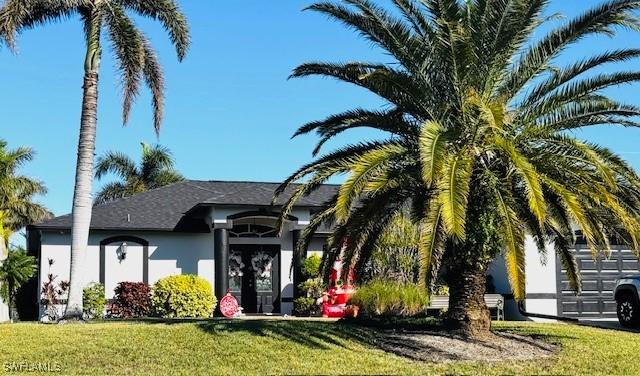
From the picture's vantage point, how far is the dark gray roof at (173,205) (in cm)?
2439

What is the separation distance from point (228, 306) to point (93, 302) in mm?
3901

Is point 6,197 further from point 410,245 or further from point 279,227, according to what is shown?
point 279,227

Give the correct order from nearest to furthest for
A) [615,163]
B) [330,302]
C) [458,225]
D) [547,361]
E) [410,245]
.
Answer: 1. [458,225]
2. [547,361]
3. [615,163]
4. [410,245]
5. [330,302]

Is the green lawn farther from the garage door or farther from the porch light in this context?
the porch light

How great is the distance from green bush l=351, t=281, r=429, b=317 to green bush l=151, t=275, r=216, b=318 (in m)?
6.73

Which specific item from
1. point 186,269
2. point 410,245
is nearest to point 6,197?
point 186,269

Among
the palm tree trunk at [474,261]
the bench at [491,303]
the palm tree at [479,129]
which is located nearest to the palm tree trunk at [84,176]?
the palm tree at [479,129]

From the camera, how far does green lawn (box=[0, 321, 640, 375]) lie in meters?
11.5

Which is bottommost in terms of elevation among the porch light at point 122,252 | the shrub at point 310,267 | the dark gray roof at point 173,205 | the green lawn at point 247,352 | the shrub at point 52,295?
the green lawn at point 247,352

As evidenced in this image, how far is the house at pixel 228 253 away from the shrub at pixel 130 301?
47.0 inches

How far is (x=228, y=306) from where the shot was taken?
23.5 m

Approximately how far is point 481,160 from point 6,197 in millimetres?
30269

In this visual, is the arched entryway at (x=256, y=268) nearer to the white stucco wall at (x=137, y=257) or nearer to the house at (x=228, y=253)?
the house at (x=228, y=253)

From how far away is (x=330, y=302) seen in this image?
74.5ft
